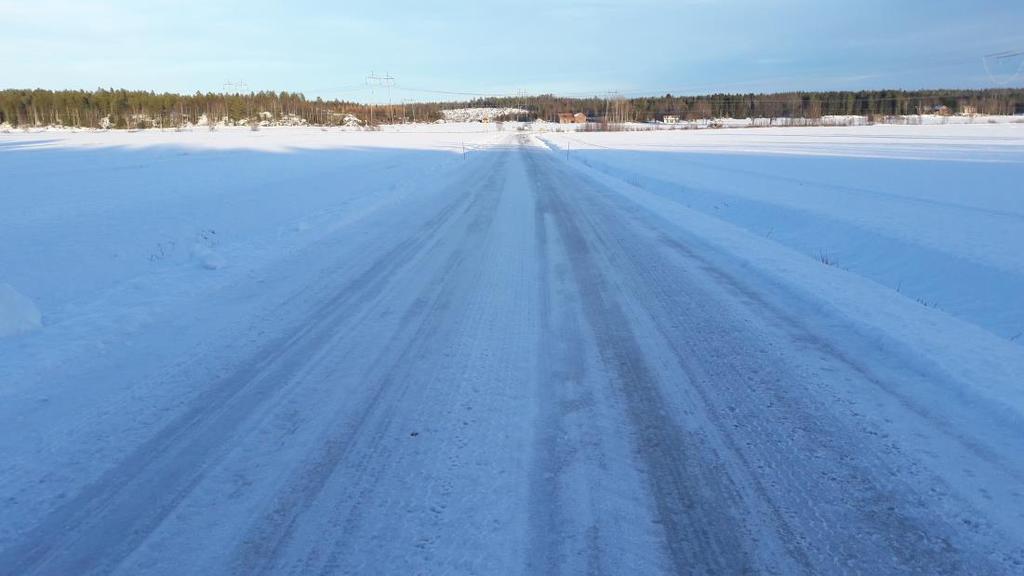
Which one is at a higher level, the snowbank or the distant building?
the distant building

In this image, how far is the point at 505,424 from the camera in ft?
12.1

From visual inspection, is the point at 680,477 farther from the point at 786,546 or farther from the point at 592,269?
the point at 592,269

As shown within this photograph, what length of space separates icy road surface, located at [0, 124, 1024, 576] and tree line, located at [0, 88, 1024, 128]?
125 meters

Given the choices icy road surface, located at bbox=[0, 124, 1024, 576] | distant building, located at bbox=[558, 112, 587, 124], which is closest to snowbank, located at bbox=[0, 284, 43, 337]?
icy road surface, located at bbox=[0, 124, 1024, 576]

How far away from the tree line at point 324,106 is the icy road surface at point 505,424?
125m

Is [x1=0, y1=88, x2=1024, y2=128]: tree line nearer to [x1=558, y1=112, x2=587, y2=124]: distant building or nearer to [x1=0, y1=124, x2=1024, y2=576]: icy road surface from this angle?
[x1=558, y1=112, x2=587, y2=124]: distant building

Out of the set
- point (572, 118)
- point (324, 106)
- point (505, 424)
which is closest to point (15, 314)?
point (505, 424)

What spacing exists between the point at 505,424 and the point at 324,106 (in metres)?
190

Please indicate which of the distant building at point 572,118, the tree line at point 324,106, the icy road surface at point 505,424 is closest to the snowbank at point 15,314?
the icy road surface at point 505,424

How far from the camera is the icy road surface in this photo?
2633mm

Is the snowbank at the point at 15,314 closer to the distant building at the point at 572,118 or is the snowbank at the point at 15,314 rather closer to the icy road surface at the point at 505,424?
the icy road surface at the point at 505,424

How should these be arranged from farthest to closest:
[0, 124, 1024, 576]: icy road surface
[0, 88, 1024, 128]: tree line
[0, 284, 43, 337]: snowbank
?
[0, 88, 1024, 128]: tree line → [0, 284, 43, 337]: snowbank → [0, 124, 1024, 576]: icy road surface

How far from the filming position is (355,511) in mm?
2850

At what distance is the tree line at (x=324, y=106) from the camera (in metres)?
129
